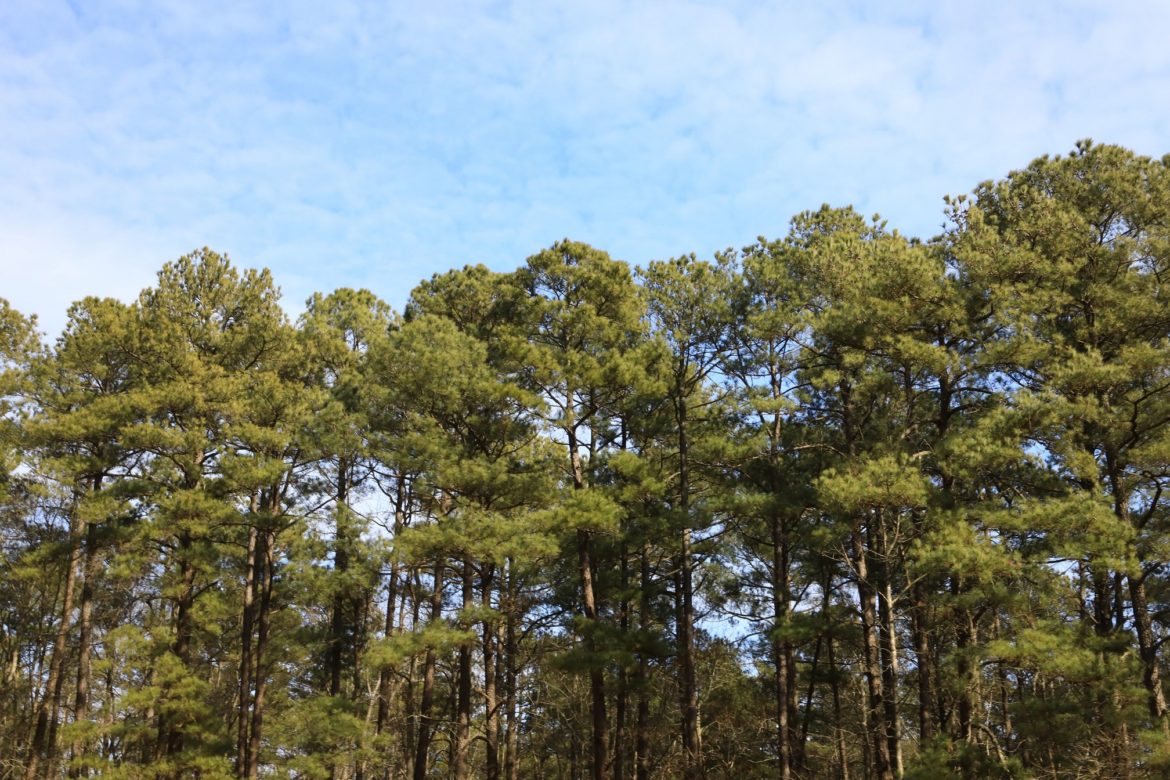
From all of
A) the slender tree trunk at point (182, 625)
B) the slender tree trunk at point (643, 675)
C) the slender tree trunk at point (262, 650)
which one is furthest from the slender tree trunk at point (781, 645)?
the slender tree trunk at point (182, 625)

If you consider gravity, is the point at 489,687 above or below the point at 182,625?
below

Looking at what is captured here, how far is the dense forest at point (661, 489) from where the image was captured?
14.2 m

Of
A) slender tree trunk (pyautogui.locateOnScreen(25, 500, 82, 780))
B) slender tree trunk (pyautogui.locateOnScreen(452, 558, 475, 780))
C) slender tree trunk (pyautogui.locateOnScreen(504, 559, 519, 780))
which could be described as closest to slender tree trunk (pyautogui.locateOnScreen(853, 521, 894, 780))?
slender tree trunk (pyautogui.locateOnScreen(504, 559, 519, 780))

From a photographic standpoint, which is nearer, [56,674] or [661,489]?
[661,489]

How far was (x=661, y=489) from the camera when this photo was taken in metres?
17.5

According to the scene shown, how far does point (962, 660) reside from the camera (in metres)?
13.7

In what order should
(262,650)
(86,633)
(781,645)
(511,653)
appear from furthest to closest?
(511,653), (86,633), (262,650), (781,645)

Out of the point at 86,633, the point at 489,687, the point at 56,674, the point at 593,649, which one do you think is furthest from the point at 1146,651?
the point at 56,674

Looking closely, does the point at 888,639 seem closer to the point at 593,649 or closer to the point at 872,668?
the point at 872,668

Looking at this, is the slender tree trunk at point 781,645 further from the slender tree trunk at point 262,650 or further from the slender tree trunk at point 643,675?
the slender tree trunk at point 262,650

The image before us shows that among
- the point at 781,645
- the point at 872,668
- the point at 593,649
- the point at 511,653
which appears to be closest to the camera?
the point at 872,668

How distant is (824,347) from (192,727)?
51.0 feet

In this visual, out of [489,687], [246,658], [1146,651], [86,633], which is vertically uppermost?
[86,633]

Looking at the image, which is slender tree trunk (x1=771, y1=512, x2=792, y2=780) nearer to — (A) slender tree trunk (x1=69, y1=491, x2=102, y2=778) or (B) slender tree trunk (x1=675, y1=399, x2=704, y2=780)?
(B) slender tree trunk (x1=675, y1=399, x2=704, y2=780)
